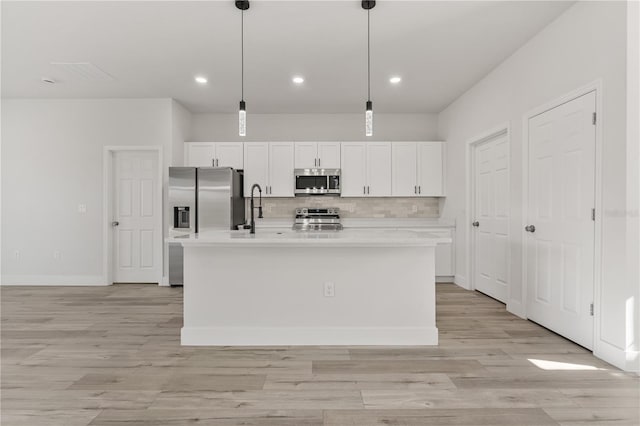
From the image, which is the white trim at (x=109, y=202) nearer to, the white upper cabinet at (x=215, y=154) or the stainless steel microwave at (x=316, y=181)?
the white upper cabinet at (x=215, y=154)

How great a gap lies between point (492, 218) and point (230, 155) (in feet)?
12.9

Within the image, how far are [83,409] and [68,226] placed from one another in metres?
4.20

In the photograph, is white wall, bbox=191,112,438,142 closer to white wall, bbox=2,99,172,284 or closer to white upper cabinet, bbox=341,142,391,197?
white upper cabinet, bbox=341,142,391,197

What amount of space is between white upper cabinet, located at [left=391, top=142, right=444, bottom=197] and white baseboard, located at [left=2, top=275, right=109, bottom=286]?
4.79m

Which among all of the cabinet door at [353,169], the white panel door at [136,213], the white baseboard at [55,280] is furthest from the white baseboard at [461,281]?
the white baseboard at [55,280]

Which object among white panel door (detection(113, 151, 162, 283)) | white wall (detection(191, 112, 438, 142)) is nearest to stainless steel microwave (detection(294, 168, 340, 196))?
white wall (detection(191, 112, 438, 142))

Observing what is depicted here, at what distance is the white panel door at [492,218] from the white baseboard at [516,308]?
21 centimetres

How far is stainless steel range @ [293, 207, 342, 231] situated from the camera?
559 cm

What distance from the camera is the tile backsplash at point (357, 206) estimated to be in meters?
5.91

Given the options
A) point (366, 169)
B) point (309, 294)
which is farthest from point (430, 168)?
point (309, 294)

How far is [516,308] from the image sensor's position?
362 cm

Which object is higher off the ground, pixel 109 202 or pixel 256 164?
pixel 256 164

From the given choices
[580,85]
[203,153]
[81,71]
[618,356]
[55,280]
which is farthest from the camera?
[203,153]

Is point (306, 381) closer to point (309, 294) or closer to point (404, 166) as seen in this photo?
point (309, 294)
